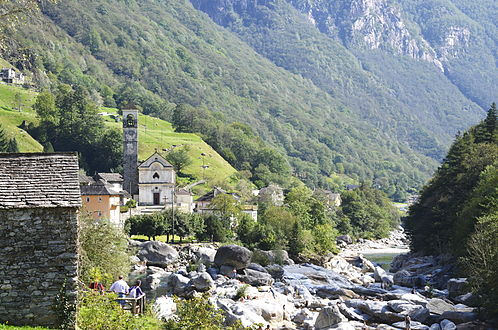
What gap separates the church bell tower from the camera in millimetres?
109188

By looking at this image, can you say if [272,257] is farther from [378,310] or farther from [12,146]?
[12,146]

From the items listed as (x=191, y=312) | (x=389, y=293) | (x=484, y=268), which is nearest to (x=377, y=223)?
(x=389, y=293)

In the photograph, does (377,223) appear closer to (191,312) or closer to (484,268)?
(484,268)

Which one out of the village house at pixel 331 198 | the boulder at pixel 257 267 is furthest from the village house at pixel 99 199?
the village house at pixel 331 198

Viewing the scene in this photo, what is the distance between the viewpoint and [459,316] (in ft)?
125

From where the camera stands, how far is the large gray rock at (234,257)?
196 ft

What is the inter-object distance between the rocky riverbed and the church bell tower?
36.7 m

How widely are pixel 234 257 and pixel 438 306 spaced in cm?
2286

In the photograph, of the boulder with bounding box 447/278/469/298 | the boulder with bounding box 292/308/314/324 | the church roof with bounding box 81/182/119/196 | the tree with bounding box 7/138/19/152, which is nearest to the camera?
the boulder with bounding box 292/308/314/324

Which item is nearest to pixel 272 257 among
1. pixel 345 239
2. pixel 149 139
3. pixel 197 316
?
pixel 345 239

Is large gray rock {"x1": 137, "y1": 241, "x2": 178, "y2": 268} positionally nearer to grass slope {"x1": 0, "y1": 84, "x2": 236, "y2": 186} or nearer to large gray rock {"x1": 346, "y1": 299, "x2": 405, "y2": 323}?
large gray rock {"x1": 346, "y1": 299, "x2": 405, "y2": 323}

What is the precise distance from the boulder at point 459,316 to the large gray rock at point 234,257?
2437cm

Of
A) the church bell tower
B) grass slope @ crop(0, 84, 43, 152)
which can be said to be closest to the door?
the church bell tower

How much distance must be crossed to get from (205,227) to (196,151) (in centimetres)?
6745
